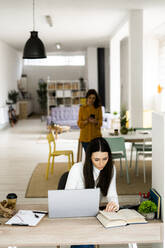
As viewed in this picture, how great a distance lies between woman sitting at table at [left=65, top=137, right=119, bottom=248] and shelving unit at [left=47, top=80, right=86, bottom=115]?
1309 centimetres

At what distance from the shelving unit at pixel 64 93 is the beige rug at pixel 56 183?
28.9 feet

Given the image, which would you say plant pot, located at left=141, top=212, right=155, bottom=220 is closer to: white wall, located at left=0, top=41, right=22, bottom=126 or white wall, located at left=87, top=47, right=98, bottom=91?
white wall, located at left=0, top=41, right=22, bottom=126

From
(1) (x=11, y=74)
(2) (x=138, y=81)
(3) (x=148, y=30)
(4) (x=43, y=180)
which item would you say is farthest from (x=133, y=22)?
(1) (x=11, y=74)

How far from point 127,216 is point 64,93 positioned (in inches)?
549

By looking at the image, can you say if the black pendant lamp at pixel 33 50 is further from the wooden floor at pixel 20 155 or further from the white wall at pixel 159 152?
the white wall at pixel 159 152

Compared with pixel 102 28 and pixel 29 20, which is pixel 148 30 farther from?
pixel 29 20

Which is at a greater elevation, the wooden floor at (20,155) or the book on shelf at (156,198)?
the book on shelf at (156,198)

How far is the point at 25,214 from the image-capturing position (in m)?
2.71

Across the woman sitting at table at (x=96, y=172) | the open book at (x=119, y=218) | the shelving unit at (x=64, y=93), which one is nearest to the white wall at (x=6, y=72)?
the shelving unit at (x=64, y=93)

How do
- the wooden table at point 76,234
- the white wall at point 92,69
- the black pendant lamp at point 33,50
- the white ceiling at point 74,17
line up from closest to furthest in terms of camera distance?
the wooden table at point 76,234 → the black pendant lamp at point 33,50 → the white ceiling at point 74,17 → the white wall at point 92,69

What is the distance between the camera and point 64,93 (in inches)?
644

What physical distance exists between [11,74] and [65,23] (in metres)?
7.16

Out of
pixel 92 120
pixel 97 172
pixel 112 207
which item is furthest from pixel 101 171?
pixel 92 120

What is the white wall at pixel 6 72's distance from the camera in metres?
14.8
